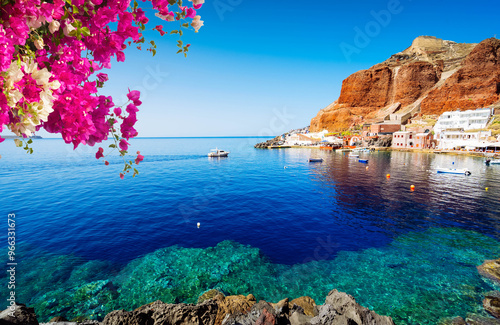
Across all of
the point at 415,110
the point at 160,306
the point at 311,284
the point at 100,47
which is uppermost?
the point at 415,110

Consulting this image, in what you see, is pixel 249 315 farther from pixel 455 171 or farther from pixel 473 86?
pixel 473 86

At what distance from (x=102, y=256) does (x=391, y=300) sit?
61.9ft

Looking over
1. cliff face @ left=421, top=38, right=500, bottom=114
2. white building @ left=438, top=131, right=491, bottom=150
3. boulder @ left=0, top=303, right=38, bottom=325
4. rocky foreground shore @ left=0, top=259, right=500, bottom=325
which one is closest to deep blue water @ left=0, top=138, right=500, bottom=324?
rocky foreground shore @ left=0, top=259, right=500, bottom=325

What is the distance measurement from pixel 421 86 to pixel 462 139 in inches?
3343

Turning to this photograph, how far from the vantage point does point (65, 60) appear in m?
2.28

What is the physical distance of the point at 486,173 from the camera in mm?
45750

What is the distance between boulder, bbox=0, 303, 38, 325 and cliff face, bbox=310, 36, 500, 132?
494ft

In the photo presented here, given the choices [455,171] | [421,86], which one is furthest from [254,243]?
[421,86]

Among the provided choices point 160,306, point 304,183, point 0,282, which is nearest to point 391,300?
point 160,306

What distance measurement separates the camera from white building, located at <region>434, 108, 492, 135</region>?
283 feet

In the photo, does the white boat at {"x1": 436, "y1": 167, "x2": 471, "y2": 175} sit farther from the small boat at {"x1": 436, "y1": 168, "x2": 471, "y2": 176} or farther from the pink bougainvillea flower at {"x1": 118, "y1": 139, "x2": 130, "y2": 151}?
the pink bougainvillea flower at {"x1": 118, "y1": 139, "x2": 130, "y2": 151}

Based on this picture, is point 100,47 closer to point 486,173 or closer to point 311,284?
point 311,284

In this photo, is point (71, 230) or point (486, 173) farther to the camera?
point (486, 173)

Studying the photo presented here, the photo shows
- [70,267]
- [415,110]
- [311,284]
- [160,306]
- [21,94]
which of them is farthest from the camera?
[415,110]
